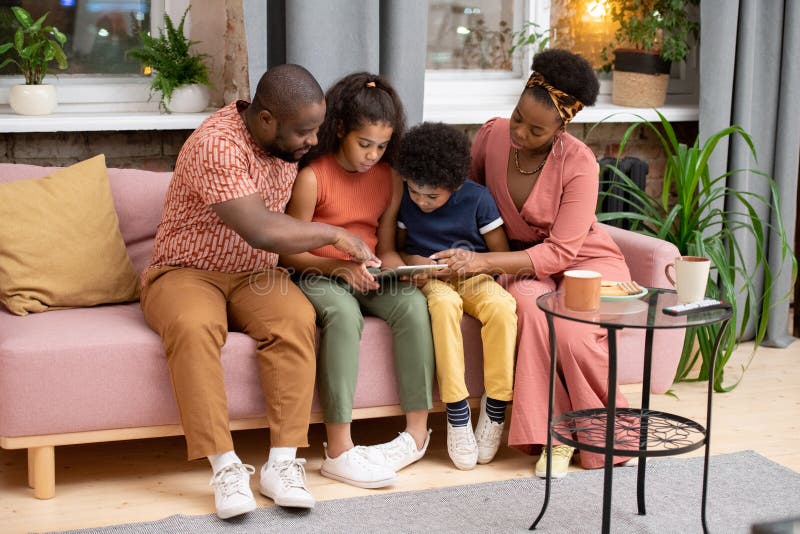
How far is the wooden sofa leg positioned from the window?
1376mm

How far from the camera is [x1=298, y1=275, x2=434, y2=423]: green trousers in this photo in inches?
97.3

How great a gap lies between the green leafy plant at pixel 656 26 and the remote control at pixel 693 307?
185 centimetres

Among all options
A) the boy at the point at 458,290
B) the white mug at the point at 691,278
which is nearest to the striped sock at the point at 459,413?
the boy at the point at 458,290

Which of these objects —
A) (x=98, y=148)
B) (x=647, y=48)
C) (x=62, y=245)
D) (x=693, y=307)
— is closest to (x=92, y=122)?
(x=98, y=148)

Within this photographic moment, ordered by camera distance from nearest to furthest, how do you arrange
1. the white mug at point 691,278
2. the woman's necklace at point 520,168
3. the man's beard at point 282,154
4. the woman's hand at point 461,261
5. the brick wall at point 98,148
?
the white mug at point 691,278, the man's beard at point 282,154, the woman's hand at point 461,261, the woman's necklace at point 520,168, the brick wall at point 98,148

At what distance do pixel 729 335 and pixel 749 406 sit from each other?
31 centimetres

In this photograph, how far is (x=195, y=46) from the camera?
11.3 ft

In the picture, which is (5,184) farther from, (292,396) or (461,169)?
(461,169)

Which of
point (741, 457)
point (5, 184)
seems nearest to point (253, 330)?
point (5, 184)

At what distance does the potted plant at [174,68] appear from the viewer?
3.23 meters

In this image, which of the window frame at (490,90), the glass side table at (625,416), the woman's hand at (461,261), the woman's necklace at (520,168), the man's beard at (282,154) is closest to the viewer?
the glass side table at (625,416)

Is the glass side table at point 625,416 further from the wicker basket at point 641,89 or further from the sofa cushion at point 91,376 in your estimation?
the wicker basket at point 641,89

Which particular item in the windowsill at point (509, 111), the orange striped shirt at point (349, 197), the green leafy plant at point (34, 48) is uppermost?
the green leafy plant at point (34, 48)

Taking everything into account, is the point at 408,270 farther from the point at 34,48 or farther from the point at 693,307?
the point at 34,48
